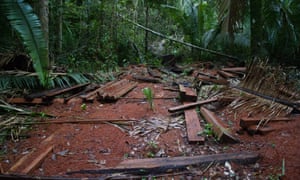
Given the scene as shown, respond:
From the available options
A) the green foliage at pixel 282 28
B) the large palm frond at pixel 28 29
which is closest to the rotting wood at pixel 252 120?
the large palm frond at pixel 28 29

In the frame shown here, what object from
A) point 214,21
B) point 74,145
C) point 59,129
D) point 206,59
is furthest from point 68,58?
point 214,21

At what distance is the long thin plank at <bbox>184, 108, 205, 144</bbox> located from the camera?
275 cm

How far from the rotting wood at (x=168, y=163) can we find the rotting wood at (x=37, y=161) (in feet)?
1.09

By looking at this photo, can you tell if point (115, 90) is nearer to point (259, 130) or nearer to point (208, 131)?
point (208, 131)

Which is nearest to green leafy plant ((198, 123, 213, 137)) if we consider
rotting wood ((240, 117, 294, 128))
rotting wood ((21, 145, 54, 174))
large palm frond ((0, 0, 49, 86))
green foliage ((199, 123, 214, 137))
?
green foliage ((199, 123, 214, 137))

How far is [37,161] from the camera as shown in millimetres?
2254

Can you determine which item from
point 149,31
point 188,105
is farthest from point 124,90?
point 149,31

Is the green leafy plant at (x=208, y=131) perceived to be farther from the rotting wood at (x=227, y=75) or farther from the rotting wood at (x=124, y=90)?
the rotting wood at (x=227, y=75)

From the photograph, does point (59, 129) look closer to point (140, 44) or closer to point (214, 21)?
point (140, 44)

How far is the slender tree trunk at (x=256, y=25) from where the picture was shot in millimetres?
5426

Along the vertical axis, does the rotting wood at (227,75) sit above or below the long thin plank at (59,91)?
above

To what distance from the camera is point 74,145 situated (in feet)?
8.86

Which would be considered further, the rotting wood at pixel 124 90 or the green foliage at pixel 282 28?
the green foliage at pixel 282 28

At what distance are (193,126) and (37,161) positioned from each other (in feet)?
5.86
